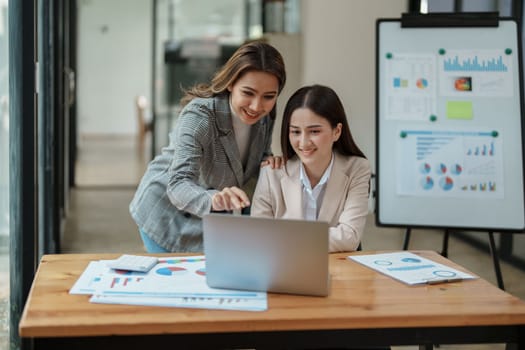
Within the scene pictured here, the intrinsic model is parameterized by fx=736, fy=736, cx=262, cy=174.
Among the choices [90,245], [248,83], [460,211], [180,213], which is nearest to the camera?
[248,83]

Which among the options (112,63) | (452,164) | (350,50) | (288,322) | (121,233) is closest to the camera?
(288,322)

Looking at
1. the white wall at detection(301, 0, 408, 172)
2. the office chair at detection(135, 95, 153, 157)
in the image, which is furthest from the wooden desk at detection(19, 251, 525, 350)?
the office chair at detection(135, 95, 153, 157)

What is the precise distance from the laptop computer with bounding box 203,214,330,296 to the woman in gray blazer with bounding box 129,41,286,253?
1.00 ft

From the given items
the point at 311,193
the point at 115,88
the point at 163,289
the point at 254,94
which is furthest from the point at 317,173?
the point at 115,88

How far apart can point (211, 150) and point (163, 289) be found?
2.63ft

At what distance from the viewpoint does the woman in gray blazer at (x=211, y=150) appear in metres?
2.17

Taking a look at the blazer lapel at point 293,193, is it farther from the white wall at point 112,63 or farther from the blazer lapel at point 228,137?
the white wall at point 112,63

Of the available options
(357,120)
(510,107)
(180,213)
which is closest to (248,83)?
(180,213)

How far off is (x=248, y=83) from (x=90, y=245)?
131 inches

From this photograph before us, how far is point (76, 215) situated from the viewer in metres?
6.48

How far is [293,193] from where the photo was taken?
7.25 ft

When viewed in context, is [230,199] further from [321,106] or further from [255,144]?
[255,144]

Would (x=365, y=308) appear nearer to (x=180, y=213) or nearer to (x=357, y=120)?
(x=180, y=213)

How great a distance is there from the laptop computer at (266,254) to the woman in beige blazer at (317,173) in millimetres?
560
